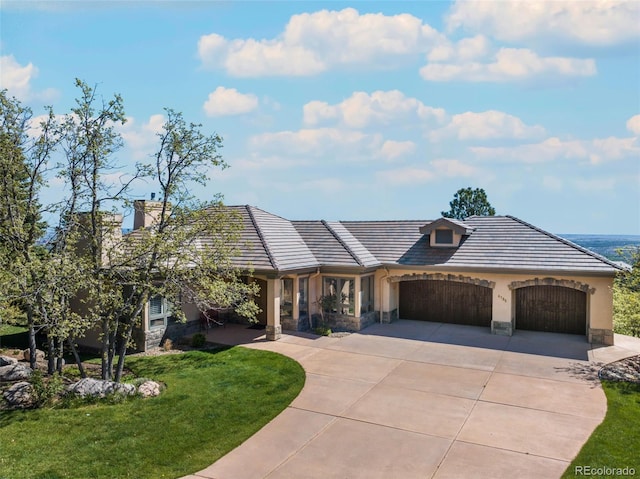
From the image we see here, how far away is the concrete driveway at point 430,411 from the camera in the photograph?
8531 millimetres

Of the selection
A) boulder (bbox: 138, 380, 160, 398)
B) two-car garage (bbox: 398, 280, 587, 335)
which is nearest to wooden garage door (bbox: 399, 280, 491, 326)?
two-car garage (bbox: 398, 280, 587, 335)

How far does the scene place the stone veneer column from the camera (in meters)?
17.7

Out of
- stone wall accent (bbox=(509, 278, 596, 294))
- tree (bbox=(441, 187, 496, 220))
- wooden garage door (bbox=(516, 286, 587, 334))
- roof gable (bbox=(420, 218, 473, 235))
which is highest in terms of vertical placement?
tree (bbox=(441, 187, 496, 220))

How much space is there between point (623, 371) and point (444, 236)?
29.2 ft

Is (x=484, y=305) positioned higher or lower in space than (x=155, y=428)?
higher

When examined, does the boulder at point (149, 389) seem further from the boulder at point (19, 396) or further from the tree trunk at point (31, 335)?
the tree trunk at point (31, 335)

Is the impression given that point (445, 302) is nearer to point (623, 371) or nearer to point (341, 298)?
point (341, 298)

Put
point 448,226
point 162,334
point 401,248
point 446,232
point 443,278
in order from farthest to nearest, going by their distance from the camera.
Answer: point 401,248
point 446,232
point 448,226
point 443,278
point 162,334

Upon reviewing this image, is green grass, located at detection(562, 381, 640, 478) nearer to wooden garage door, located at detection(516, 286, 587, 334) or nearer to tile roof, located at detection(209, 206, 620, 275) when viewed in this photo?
tile roof, located at detection(209, 206, 620, 275)

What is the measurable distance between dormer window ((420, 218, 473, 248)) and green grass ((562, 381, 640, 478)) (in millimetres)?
9766

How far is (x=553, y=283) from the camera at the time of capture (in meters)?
17.8

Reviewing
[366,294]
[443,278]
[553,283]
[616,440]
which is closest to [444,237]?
[443,278]

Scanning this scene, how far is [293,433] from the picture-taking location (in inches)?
388

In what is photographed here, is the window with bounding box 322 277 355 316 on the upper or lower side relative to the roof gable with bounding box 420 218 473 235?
lower
